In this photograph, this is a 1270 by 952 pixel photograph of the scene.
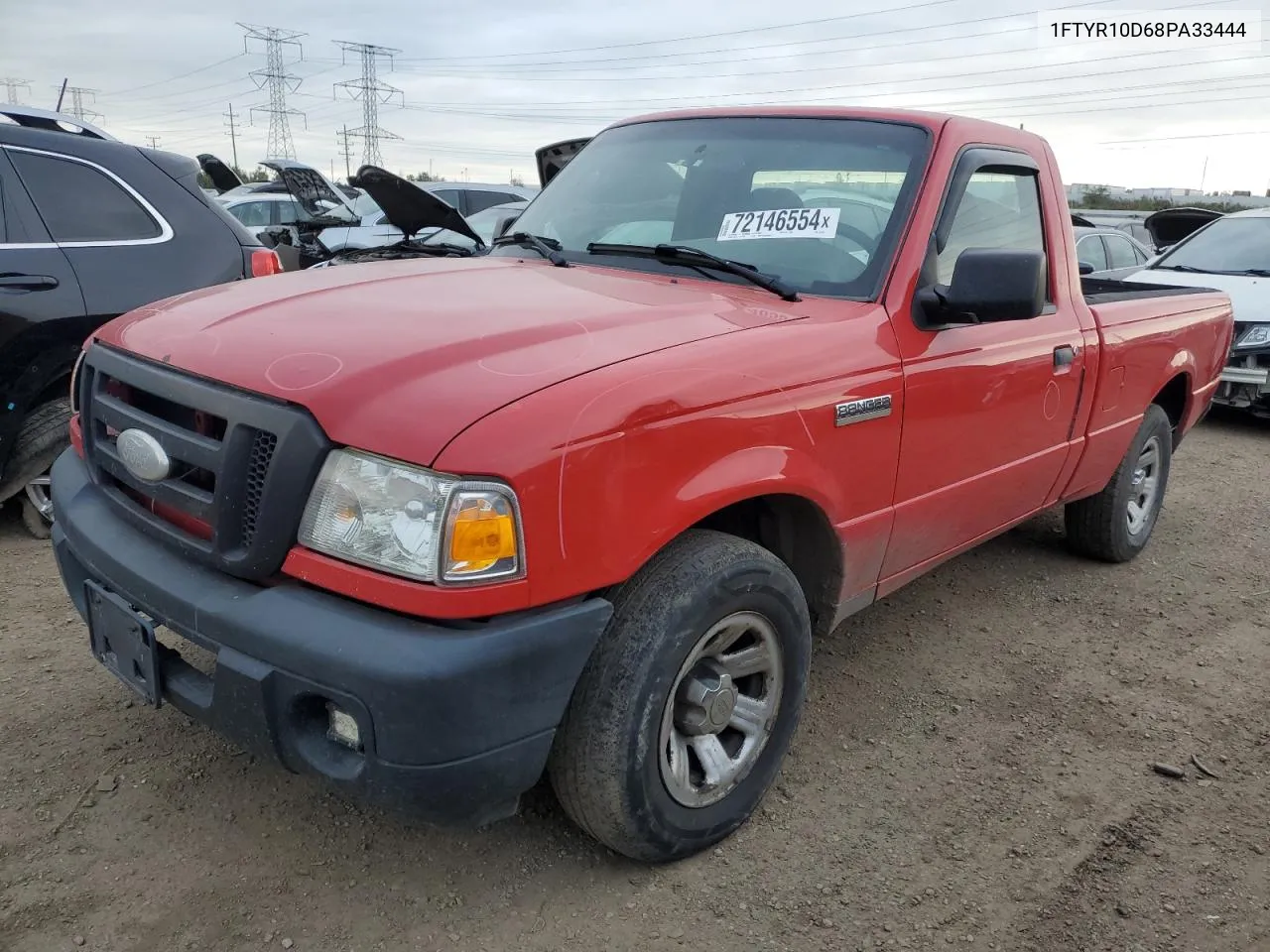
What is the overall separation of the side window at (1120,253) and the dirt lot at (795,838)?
7726mm

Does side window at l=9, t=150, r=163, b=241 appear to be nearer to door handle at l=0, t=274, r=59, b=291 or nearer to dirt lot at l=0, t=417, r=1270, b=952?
door handle at l=0, t=274, r=59, b=291

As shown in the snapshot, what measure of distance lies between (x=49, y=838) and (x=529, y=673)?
4.81 ft

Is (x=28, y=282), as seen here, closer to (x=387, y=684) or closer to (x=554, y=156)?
(x=554, y=156)

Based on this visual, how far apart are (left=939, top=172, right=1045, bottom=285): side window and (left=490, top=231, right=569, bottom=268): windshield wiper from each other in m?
1.21

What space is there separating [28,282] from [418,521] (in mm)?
3192

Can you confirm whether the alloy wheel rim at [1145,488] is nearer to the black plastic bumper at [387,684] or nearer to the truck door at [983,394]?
the truck door at [983,394]

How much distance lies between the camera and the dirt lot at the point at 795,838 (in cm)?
229

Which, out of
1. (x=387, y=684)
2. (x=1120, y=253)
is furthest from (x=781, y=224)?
(x=1120, y=253)

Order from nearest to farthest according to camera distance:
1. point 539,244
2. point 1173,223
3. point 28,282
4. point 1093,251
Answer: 1. point 539,244
2. point 28,282
3. point 1093,251
4. point 1173,223

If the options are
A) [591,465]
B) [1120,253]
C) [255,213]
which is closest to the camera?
[591,465]

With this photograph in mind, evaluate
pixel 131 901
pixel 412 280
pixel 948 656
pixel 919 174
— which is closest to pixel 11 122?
pixel 412 280

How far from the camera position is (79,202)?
4387 mm

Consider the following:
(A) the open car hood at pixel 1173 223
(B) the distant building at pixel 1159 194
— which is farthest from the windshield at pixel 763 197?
(B) the distant building at pixel 1159 194

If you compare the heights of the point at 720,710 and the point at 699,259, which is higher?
the point at 699,259
